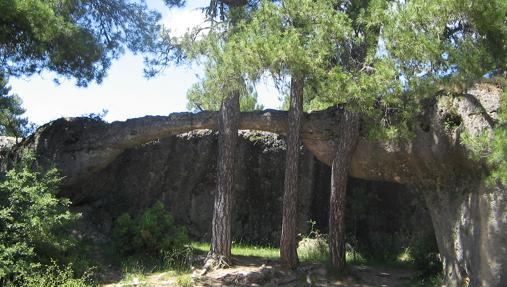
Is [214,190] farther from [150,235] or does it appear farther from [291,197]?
[291,197]

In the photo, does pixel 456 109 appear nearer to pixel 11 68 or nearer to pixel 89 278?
pixel 89 278

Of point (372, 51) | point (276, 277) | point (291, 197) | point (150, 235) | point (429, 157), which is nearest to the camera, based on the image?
point (372, 51)

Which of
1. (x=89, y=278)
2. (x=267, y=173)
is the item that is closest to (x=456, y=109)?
(x=267, y=173)

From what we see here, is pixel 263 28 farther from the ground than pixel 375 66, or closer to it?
farther from the ground

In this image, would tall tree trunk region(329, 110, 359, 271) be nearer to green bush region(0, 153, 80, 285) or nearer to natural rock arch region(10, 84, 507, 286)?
natural rock arch region(10, 84, 507, 286)

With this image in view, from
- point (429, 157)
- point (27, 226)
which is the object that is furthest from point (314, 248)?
point (27, 226)

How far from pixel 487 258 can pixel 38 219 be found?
22.1ft

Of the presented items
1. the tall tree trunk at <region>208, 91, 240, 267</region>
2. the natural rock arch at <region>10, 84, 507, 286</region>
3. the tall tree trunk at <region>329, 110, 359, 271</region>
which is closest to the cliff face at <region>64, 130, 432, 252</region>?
the natural rock arch at <region>10, 84, 507, 286</region>

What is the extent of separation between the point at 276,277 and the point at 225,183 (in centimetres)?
193

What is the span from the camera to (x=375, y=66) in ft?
26.0

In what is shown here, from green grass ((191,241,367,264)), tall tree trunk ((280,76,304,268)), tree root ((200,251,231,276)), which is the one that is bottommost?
tree root ((200,251,231,276))

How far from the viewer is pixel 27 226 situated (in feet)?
28.4

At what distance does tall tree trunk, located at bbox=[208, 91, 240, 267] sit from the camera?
10039mm

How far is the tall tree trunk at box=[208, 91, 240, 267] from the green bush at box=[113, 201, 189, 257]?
0.89 meters
